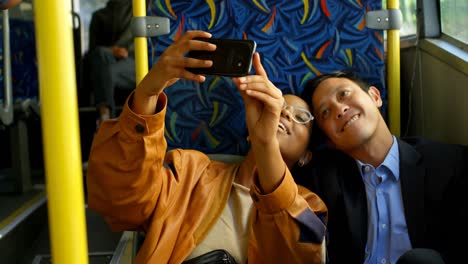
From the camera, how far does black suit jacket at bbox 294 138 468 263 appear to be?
69.7 inches

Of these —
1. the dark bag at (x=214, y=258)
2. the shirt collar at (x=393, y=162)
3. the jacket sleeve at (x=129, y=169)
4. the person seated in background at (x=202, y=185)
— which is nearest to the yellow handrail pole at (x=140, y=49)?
the person seated in background at (x=202, y=185)

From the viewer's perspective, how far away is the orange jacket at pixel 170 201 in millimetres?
1555

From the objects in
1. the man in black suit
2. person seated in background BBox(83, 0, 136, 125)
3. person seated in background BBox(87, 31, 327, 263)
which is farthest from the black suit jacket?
person seated in background BBox(83, 0, 136, 125)

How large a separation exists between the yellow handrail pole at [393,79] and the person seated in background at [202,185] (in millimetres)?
613

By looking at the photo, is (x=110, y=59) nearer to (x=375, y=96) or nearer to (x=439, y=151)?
(x=375, y=96)

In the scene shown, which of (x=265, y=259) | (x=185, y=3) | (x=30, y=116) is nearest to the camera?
(x=265, y=259)

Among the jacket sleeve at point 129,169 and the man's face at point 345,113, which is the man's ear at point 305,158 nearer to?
the man's face at point 345,113

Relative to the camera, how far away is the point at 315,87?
208cm

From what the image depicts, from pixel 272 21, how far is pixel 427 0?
0.88 m

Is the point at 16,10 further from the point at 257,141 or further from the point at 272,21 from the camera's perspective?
the point at 257,141

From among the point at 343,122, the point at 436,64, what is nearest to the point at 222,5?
the point at 343,122

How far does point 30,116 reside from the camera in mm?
4133

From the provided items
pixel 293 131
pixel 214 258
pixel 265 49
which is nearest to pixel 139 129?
pixel 214 258

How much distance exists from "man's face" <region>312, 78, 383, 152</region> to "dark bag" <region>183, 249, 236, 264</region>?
568 mm
